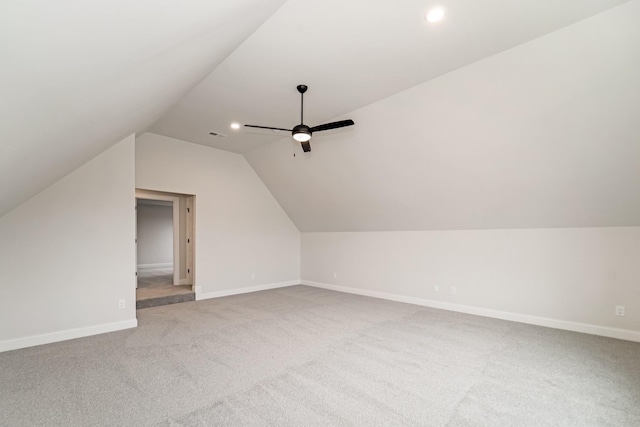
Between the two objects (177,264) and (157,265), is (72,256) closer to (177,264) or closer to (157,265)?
(177,264)

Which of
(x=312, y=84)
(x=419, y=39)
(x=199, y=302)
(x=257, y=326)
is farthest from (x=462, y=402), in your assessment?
(x=199, y=302)

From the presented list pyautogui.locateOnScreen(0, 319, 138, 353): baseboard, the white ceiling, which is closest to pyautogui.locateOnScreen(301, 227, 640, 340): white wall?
the white ceiling

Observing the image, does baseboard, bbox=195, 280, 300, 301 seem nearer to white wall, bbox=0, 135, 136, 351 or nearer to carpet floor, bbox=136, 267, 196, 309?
carpet floor, bbox=136, 267, 196, 309

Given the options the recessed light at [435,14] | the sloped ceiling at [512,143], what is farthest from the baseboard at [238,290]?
the recessed light at [435,14]

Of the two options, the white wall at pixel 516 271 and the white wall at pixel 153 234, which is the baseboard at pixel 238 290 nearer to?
the white wall at pixel 516 271

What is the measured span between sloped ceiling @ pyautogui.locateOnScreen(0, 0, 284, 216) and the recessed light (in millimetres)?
1269

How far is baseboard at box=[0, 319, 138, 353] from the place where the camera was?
3.64 m

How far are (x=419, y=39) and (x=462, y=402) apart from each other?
3.25 meters

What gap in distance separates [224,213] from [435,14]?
17.8 ft

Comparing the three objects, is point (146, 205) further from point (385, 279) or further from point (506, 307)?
point (506, 307)

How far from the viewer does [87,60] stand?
4.23 ft

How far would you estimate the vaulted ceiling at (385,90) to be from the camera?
1.37 metres

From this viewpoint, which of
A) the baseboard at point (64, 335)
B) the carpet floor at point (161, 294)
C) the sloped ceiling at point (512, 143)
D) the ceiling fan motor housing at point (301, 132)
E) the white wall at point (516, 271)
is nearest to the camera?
the sloped ceiling at point (512, 143)

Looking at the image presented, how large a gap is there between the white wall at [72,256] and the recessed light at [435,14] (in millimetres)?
4287
